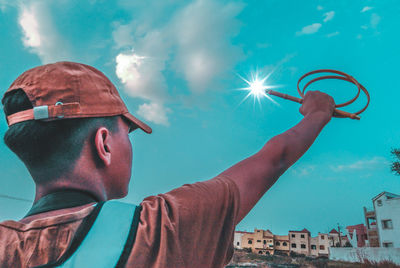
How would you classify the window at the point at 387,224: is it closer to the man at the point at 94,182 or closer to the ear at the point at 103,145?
the man at the point at 94,182

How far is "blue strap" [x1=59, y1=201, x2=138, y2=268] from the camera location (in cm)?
95

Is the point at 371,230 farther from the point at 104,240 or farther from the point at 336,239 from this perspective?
the point at 104,240

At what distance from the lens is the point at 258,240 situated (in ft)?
220

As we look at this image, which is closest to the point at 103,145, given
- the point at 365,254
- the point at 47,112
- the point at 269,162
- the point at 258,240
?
the point at 47,112

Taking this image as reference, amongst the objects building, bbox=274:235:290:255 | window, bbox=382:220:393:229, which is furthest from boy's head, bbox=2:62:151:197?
building, bbox=274:235:290:255

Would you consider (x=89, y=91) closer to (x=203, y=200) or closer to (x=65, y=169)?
(x=65, y=169)

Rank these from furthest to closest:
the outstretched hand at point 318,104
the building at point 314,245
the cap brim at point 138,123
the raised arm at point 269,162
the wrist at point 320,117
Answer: the building at point 314,245, the outstretched hand at point 318,104, the wrist at point 320,117, the cap brim at point 138,123, the raised arm at point 269,162

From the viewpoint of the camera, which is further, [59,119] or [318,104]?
[318,104]

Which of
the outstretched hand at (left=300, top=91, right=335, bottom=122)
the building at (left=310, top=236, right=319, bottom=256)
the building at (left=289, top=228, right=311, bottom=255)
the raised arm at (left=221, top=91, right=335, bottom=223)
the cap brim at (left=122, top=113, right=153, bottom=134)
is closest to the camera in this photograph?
the raised arm at (left=221, top=91, right=335, bottom=223)

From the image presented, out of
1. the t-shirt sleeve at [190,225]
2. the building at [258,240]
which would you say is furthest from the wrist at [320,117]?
the building at [258,240]

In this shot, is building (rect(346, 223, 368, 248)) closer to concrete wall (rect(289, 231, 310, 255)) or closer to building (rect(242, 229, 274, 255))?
concrete wall (rect(289, 231, 310, 255))

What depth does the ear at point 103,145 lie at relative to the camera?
130cm

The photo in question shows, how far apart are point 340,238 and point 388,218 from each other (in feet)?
74.5

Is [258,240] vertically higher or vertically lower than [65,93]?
higher
